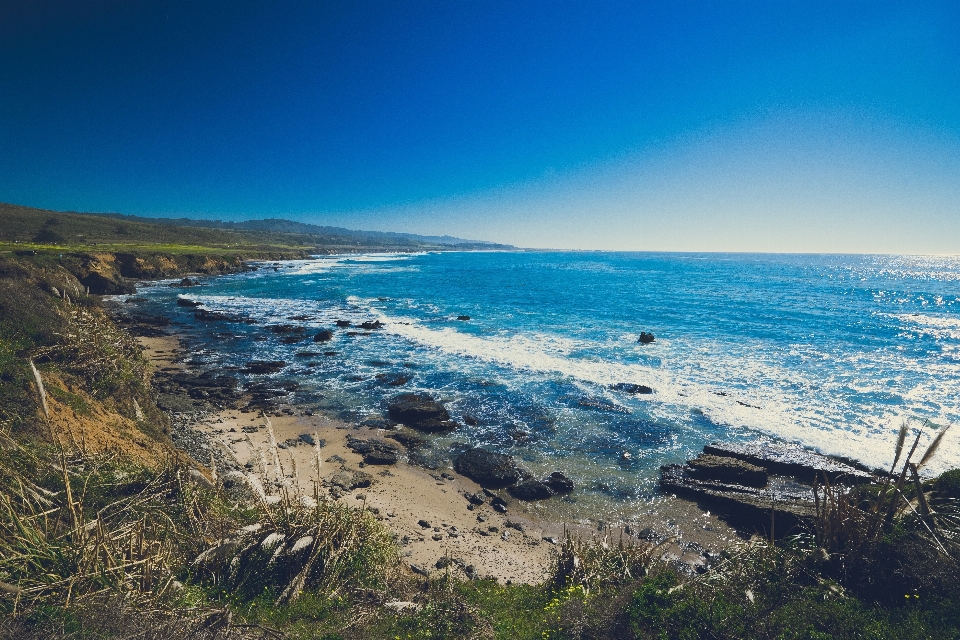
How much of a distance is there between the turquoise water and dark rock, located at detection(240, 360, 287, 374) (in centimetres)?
111

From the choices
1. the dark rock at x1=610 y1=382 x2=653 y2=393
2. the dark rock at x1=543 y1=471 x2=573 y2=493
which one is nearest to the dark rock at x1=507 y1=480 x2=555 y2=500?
the dark rock at x1=543 y1=471 x2=573 y2=493

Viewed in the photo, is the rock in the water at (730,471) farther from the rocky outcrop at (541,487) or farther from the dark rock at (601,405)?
the dark rock at (601,405)

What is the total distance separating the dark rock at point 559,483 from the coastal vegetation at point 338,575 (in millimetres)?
5881

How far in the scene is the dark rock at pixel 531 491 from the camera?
532 inches

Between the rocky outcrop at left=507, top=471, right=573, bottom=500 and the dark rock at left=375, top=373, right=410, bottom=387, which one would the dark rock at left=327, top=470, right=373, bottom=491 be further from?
the dark rock at left=375, top=373, right=410, bottom=387

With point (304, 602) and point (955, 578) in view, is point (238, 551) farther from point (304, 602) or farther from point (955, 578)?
point (955, 578)

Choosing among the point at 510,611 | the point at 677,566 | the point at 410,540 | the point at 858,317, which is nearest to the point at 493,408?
the point at 410,540

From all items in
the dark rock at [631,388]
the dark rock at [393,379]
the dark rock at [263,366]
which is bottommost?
the dark rock at [393,379]

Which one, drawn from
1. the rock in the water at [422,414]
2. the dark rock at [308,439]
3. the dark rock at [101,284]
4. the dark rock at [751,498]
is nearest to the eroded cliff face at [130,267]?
the dark rock at [101,284]

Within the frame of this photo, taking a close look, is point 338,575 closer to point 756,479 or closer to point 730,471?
point 730,471

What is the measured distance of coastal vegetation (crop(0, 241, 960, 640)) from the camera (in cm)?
458

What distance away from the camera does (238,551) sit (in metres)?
6.29

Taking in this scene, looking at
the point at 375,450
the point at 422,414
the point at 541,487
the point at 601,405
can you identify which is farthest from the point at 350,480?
the point at 601,405

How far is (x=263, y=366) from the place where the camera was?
24.6 meters
